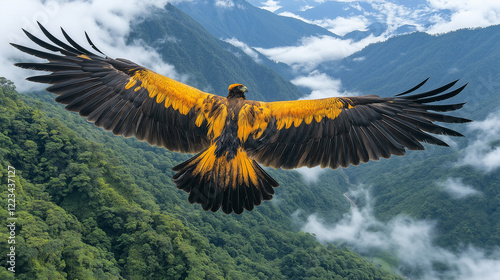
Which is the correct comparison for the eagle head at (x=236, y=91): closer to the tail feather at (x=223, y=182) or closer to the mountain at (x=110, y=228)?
the tail feather at (x=223, y=182)

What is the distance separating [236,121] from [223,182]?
1.30m

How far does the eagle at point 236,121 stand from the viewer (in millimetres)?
8391

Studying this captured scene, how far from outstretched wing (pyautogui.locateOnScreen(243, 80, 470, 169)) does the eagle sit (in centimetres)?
2

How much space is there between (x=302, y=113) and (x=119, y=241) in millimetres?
65312

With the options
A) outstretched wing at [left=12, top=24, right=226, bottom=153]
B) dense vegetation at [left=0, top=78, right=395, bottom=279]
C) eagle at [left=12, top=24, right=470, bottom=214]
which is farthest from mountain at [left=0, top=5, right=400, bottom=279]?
eagle at [left=12, top=24, right=470, bottom=214]

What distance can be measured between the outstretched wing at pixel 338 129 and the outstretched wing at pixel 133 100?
1.17m

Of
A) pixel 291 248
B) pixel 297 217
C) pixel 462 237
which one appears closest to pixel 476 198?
pixel 462 237

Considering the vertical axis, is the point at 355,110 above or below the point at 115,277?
above

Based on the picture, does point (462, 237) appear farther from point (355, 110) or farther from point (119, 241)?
point (355, 110)

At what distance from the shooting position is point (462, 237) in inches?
7121

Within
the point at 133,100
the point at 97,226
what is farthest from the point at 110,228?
the point at 133,100

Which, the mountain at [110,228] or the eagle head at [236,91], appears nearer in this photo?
the eagle head at [236,91]

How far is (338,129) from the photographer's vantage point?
9250 mm

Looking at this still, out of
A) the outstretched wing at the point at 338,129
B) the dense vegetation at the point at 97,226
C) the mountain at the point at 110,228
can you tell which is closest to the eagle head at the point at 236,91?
the outstretched wing at the point at 338,129
